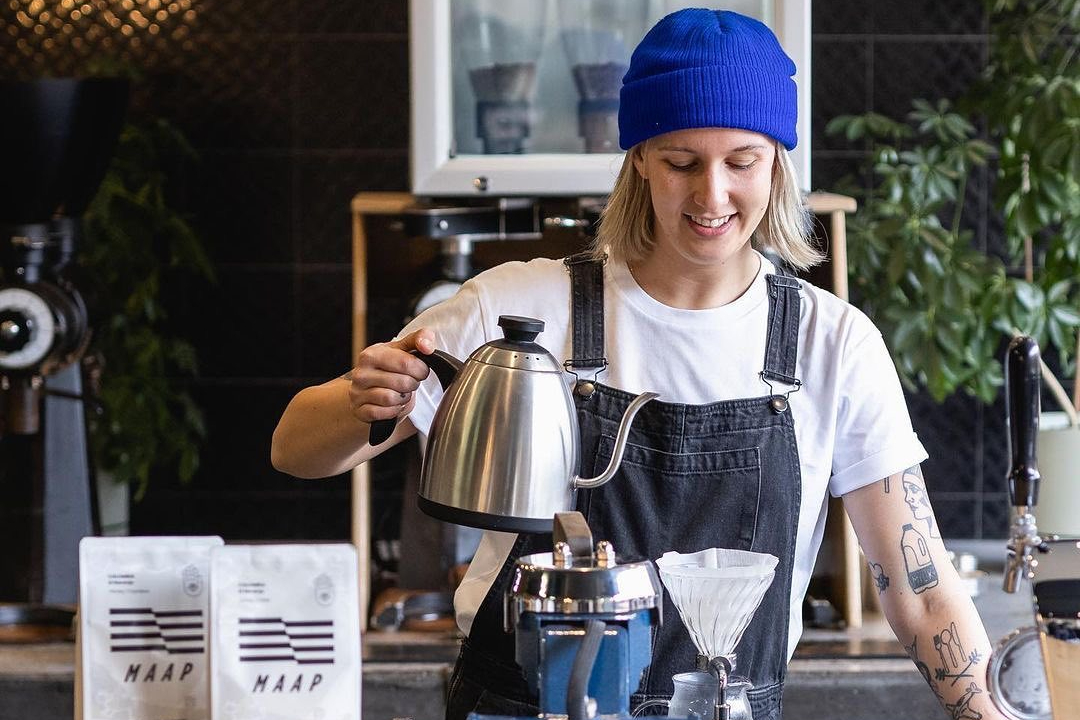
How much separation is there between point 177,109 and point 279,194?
35cm

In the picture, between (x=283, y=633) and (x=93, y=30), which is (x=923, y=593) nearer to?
(x=283, y=633)

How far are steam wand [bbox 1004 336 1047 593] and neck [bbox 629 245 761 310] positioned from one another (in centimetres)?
60

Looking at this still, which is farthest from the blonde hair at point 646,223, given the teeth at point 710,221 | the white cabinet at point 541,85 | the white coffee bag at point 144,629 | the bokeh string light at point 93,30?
the bokeh string light at point 93,30

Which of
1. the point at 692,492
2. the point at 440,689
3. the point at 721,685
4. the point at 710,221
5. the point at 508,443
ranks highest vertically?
the point at 710,221

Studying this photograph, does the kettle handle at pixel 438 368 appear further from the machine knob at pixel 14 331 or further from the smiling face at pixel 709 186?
the machine knob at pixel 14 331

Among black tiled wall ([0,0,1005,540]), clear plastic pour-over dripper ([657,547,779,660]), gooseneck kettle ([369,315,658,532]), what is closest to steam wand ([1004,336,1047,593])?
clear plastic pour-over dripper ([657,547,779,660])

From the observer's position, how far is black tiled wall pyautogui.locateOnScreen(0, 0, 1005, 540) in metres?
3.73

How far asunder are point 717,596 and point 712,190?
47cm

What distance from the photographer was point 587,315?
1657 millimetres

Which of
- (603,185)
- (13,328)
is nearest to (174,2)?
(13,328)

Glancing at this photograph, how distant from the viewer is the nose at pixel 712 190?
150cm

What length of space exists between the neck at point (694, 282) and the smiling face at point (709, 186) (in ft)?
0.29

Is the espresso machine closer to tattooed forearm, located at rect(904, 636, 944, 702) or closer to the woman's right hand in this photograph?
tattooed forearm, located at rect(904, 636, 944, 702)

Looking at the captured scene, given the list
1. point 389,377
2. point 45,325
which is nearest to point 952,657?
point 389,377
